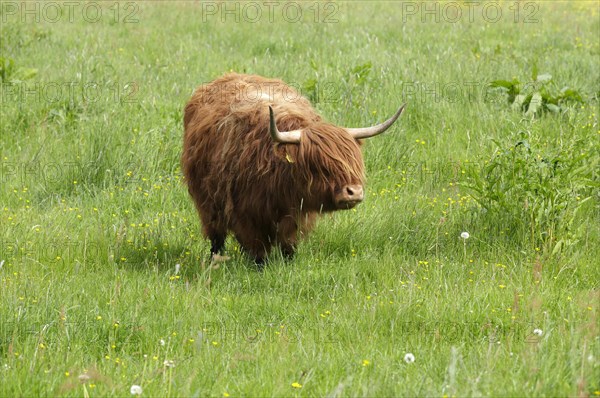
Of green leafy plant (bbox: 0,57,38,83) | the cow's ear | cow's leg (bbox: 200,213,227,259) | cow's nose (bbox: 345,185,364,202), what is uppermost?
the cow's ear

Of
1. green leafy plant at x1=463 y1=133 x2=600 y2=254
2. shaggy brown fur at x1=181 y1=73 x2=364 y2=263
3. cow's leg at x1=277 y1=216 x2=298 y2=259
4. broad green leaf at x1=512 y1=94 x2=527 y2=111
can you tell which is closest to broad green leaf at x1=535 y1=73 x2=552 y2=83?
broad green leaf at x1=512 y1=94 x2=527 y2=111

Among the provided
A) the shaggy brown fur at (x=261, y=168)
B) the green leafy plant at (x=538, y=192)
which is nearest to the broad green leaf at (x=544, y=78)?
the green leafy plant at (x=538, y=192)

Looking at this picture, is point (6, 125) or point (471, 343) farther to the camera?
point (6, 125)

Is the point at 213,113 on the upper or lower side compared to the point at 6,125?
upper

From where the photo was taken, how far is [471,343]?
473 centimetres

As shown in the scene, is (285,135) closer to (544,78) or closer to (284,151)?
(284,151)

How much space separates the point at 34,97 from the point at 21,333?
18.2 ft

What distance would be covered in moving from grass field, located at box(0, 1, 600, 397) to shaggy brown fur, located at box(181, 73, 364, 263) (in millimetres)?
259

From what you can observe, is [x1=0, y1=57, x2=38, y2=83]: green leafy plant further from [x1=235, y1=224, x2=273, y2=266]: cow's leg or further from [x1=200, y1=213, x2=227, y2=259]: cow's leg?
[x1=235, y1=224, x2=273, y2=266]: cow's leg

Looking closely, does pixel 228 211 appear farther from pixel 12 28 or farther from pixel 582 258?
pixel 12 28

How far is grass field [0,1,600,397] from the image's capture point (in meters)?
4.18

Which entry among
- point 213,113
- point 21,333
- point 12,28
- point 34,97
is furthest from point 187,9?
point 21,333

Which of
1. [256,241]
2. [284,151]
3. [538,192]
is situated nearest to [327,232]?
[256,241]

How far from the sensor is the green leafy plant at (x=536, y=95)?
8.90 metres
